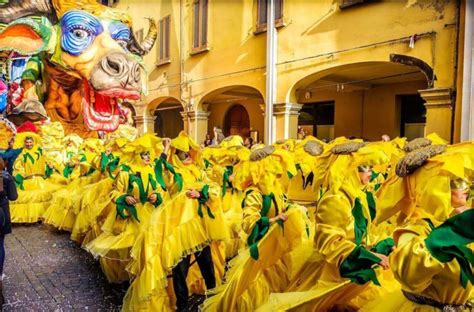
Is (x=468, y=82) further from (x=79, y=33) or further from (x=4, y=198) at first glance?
(x=4, y=198)

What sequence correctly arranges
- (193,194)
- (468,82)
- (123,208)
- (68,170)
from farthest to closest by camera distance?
(68,170), (468,82), (123,208), (193,194)

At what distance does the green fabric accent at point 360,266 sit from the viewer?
2232mm

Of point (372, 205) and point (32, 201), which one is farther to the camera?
point (32, 201)

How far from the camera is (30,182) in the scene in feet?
28.7

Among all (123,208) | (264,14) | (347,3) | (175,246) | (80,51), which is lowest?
(175,246)

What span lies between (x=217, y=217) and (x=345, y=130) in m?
10.9

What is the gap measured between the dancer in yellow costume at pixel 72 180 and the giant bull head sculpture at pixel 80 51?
804 mm

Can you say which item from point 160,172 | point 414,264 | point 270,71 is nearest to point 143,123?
point 270,71

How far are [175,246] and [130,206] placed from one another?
1035 millimetres

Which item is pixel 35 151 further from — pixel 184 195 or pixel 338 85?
pixel 338 85

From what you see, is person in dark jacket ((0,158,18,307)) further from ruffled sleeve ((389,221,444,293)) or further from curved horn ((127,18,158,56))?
curved horn ((127,18,158,56))

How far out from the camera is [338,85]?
13.0m

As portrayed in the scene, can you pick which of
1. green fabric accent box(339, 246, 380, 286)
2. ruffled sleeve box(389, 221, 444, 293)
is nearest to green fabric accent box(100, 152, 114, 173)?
green fabric accent box(339, 246, 380, 286)

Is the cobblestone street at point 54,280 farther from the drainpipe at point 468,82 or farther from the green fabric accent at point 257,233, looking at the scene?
the drainpipe at point 468,82
